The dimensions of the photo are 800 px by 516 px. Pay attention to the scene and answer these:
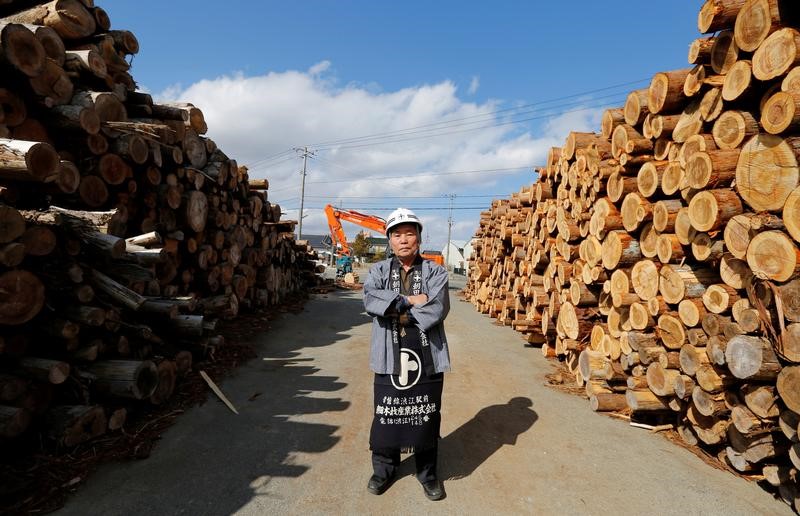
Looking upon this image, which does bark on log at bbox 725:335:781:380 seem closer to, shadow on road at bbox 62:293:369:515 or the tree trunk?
shadow on road at bbox 62:293:369:515

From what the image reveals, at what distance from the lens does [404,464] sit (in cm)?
341

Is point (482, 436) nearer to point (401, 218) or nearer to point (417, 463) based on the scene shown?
point (417, 463)

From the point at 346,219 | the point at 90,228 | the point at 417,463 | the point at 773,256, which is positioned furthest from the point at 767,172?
the point at 346,219

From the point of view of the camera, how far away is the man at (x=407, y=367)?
3020 millimetres

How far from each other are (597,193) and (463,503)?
14.9 feet

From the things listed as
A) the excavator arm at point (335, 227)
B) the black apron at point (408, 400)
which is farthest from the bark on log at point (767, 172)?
the excavator arm at point (335, 227)

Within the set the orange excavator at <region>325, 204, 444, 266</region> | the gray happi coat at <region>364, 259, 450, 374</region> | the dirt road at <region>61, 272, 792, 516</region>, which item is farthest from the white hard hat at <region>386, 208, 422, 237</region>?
the orange excavator at <region>325, 204, 444, 266</region>

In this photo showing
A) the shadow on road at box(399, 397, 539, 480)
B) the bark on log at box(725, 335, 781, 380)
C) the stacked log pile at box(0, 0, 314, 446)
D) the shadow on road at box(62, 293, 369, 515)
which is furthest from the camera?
the shadow on road at box(399, 397, 539, 480)

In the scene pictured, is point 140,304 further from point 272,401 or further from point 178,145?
point 178,145

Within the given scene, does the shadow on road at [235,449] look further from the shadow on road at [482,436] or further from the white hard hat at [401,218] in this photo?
the white hard hat at [401,218]

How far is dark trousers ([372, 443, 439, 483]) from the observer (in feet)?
9.99

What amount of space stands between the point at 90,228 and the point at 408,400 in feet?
10.6

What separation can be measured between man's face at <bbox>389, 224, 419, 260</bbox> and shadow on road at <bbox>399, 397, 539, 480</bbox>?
5.75ft

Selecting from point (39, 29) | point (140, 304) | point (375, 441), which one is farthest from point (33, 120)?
point (375, 441)
